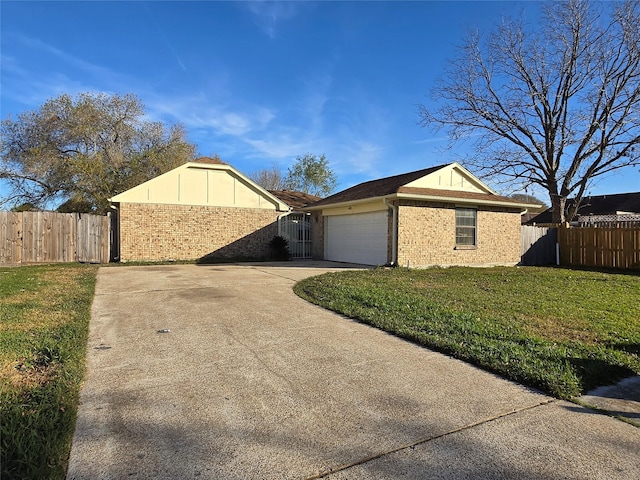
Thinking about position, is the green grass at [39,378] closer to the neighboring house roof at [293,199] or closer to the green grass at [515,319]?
the green grass at [515,319]

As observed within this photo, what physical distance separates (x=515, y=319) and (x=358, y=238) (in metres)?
10.2

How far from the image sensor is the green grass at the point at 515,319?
4.00 meters

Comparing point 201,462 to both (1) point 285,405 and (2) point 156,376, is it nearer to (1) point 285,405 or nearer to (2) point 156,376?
(1) point 285,405

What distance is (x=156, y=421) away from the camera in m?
2.81

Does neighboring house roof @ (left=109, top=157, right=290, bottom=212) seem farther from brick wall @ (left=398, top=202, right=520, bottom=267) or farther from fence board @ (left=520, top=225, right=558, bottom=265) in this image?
fence board @ (left=520, top=225, right=558, bottom=265)

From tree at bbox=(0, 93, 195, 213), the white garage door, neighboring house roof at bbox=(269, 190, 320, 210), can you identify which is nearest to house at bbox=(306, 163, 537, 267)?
the white garage door

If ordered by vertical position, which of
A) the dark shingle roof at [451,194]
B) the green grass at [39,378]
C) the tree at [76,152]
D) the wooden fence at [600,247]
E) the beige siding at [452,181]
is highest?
the tree at [76,152]

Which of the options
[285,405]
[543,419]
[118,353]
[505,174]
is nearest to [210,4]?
[118,353]

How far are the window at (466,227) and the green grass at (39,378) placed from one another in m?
13.0

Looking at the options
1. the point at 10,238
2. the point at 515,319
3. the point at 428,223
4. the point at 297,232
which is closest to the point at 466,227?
the point at 428,223

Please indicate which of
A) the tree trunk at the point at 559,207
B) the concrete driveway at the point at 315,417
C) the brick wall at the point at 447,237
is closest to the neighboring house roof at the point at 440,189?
the brick wall at the point at 447,237

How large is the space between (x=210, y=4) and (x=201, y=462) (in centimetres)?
1121

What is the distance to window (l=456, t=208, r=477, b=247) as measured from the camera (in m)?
15.4

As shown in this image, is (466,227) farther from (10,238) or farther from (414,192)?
(10,238)
